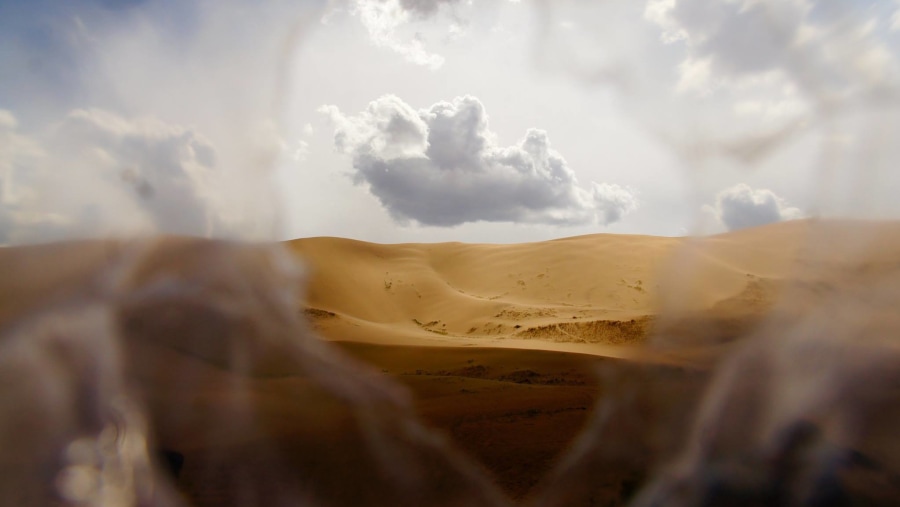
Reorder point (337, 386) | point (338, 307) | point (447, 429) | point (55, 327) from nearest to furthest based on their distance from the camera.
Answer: point (447, 429), point (55, 327), point (337, 386), point (338, 307)

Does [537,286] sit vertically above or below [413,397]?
above

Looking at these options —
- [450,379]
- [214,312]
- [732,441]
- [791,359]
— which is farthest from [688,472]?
[214,312]

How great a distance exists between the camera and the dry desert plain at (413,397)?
542cm

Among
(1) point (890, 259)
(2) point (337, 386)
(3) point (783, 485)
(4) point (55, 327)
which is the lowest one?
(3) point (783, 485)

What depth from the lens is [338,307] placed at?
59.8 feet

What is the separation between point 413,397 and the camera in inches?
323

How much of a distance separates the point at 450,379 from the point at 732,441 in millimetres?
4815

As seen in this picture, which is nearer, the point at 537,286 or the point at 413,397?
the point at 413,397

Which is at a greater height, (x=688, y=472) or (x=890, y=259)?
(x=890, y=259)

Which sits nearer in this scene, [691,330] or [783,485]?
[783,485]

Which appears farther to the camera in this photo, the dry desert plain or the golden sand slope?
the golden sand slope

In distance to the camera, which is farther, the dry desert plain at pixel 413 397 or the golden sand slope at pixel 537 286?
the golden sand slope at pixel 537 286

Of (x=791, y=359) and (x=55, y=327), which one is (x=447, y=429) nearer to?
(x=791, y=359)

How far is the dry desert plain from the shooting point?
17.8 feet
